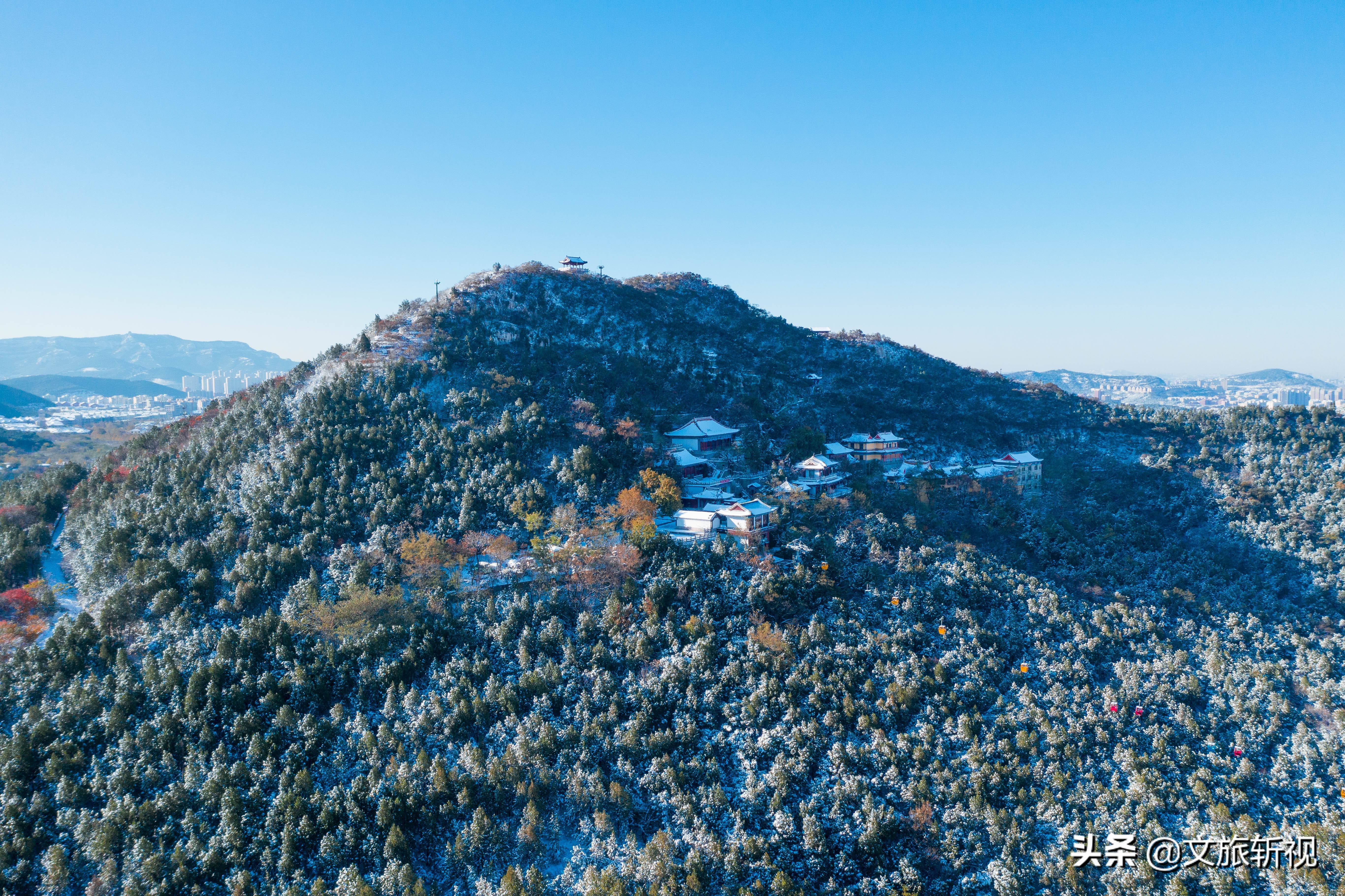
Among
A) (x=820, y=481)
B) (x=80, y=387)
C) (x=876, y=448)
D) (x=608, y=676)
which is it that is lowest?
(x=608, y=676)

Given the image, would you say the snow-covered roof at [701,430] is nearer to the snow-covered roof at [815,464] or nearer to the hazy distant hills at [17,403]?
the snow-covered roof at [815,464]

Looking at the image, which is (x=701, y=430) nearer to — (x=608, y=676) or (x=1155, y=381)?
(x=608, y=676)

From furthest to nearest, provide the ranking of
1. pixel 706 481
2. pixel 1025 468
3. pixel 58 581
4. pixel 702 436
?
pixel 1025 468 < pixel 702 436 < pixel 706 481 < pixel 58 581

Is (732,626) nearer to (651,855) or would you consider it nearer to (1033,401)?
(651,855)

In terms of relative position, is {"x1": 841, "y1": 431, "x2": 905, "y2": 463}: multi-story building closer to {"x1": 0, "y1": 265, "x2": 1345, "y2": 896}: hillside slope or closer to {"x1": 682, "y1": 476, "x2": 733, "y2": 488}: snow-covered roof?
Result: {"x1": 0, "y1": 265, "x2": 1345, "y2": 896}: hillside slope

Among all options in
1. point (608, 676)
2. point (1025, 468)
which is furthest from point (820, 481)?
point (608, 676)

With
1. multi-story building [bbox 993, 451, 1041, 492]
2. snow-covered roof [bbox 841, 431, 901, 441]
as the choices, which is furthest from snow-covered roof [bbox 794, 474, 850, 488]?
multi-story building [bbox 993, 451, 1041, 492]
